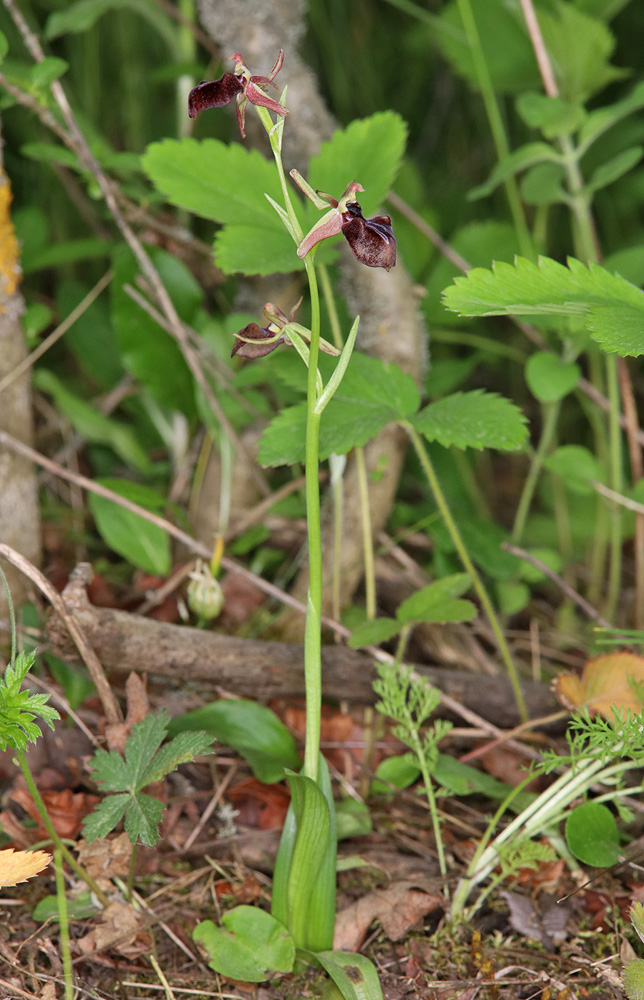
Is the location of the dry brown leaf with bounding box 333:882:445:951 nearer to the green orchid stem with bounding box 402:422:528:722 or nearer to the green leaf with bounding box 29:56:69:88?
the green orchid stem with bounding box 402:422:528:722

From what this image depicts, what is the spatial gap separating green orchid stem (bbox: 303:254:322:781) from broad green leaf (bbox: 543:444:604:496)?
0.65m

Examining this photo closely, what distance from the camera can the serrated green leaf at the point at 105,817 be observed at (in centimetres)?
83

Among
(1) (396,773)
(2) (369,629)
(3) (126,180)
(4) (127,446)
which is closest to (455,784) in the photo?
(1) (396,773)

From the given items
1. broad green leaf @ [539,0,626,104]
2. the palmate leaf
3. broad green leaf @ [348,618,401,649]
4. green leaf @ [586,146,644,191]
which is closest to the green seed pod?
broad green leaf @ [348,618,401,649]

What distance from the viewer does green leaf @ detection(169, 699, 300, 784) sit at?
1034mm

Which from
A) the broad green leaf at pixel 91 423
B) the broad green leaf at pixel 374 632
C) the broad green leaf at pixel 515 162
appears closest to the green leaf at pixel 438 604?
the broad green leaf at pixel 374 632

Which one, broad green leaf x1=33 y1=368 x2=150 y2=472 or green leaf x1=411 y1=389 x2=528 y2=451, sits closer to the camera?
green leaf x1=411 y1=389 x2=528 y2=451

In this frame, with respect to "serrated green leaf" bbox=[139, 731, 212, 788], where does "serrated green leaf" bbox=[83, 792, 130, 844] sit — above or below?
below

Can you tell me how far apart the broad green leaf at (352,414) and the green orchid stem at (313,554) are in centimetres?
13

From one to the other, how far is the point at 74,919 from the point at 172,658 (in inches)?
13.0

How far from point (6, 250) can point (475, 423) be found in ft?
2.46

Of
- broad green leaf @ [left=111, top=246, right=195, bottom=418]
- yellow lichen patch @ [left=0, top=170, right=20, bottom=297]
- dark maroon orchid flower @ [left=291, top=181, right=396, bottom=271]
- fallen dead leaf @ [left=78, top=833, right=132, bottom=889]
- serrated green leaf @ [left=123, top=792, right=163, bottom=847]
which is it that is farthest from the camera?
broad green leaf @ [left=111, top=246, right=195, bottom=418]

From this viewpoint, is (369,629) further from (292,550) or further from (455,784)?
(292,550)

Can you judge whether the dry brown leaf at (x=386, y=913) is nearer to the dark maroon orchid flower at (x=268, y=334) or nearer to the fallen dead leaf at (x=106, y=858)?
the fallen dead leaf at (x=106, y=858)
